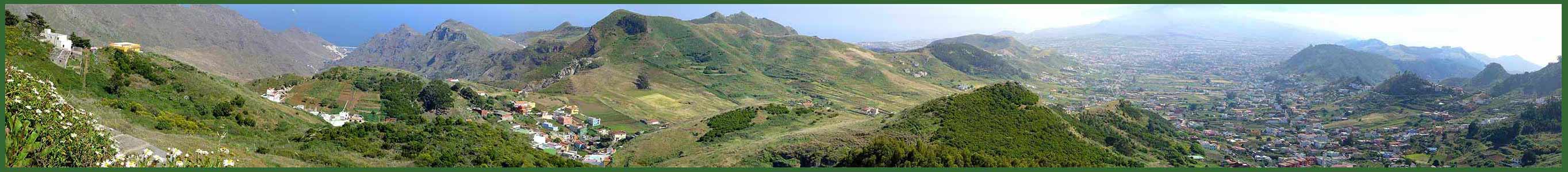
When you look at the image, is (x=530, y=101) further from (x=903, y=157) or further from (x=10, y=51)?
(x=903, y=157)

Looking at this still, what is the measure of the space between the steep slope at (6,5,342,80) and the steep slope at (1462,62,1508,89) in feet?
254

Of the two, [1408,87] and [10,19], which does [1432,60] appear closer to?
[1408,87]

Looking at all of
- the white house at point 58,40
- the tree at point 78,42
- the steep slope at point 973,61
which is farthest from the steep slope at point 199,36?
the steep slope at point 973,61

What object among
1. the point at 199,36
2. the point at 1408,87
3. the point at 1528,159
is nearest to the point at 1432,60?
the point at 1408,87

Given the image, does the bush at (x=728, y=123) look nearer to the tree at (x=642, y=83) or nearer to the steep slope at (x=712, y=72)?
the steep slope at (x=712, y=72)

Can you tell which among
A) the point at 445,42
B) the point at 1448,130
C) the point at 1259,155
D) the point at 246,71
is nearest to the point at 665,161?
the point at 1259,155

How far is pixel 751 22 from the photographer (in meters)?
109

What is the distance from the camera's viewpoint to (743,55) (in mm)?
69812

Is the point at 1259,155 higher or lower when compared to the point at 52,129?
lower

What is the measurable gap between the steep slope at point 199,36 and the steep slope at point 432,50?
18.5 feet

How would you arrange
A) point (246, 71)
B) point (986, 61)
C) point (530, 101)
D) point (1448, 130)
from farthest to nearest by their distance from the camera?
point (986, 61) < point (246, 71) < point (530, 101) < point (1448, 130)

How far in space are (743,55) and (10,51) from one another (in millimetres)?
55432

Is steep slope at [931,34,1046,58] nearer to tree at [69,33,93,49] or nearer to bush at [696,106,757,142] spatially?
bush at [696,106,757,142]

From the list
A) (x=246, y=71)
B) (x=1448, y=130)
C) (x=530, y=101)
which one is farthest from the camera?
(x=246, y=71)
